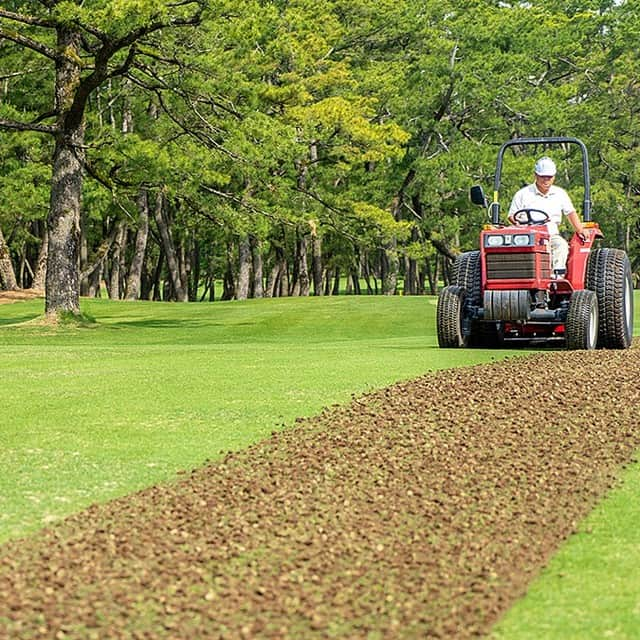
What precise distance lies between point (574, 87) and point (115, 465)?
48604mm

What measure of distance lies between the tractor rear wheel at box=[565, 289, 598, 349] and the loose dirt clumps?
5.09m

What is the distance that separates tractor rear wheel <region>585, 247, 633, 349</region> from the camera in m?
14.6

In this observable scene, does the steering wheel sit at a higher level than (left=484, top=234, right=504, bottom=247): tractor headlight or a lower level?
higher

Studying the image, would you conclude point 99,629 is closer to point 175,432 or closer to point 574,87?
point 175,432

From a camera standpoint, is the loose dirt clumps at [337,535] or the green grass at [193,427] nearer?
the loose dirt clumps at [337,535]

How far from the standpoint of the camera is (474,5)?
4869cm

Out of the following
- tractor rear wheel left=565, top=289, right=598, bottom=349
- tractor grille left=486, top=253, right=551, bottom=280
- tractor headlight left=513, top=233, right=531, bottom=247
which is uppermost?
→ tractor headlight left=513, top=233, right=531, bottom=247

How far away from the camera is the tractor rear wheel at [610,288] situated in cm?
1459

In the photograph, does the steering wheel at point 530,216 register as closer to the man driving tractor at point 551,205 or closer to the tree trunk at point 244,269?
the man driving tractor at point 551,205

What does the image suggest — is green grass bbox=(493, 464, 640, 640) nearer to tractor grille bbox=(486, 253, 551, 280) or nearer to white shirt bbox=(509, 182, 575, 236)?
tractor grille bbox=(486, 253, 551, 280)

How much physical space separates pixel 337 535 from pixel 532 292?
8888 millimetres

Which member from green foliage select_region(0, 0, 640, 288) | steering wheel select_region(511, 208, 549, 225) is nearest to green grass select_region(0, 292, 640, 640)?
steering wheel select_region(511, 208, 549, 225)

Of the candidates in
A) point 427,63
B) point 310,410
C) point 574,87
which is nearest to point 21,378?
point 310,410

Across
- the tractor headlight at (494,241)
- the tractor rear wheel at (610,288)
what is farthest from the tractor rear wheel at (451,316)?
the tractor rear wheel at (610,288)
